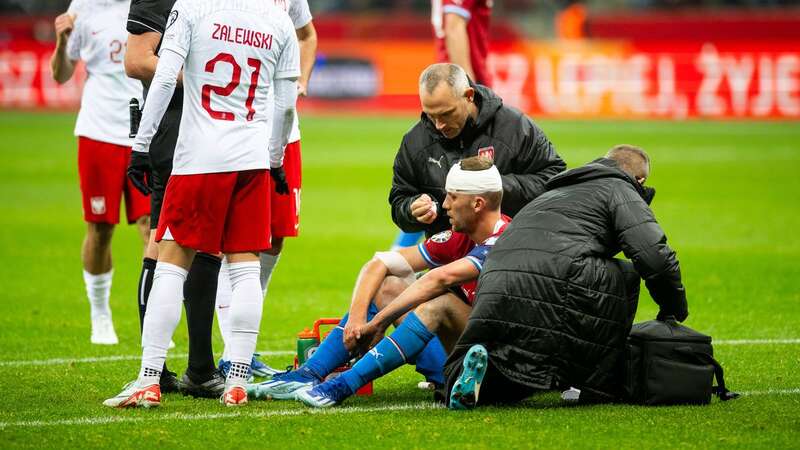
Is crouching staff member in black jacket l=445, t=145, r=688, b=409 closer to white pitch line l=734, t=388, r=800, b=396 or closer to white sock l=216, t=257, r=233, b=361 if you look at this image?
white pitch line l=734, t=388, r=800, b=396

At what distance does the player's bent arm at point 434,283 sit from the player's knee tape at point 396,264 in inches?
12.6

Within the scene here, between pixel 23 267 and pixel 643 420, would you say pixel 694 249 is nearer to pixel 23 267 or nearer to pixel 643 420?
pixel 23 267

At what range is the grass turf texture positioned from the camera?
5.65 m

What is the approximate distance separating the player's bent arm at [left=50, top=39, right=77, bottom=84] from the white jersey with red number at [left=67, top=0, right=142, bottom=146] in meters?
0.07

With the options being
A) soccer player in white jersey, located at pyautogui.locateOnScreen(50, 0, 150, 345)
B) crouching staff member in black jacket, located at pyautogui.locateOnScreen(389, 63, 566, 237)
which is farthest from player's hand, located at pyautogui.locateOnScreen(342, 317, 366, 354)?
soccer player in white jersey, located at pyautogui.locateOnScreen(50, 0, 150, 345)

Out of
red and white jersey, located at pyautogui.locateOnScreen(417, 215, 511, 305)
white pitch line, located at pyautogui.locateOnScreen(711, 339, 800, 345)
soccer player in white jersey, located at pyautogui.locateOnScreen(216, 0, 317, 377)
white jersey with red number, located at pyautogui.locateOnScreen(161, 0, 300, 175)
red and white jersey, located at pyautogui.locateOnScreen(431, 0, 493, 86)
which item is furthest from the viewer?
red and white jersey, located at pyautogui.locateOnScreen(431, 0, 493, 86)

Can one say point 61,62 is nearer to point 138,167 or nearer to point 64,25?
point 64,25

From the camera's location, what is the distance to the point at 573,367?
238 inches

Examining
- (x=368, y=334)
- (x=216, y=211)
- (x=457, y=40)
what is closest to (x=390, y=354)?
(x=368, y=334)

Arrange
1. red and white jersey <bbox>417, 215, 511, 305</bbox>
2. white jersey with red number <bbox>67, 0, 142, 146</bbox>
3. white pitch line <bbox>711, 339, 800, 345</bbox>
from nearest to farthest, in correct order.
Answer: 1. red and white jersey <bbox>417, 215, 511, 305</bbox>
2. white pitch line <bbox>711, 339, 800, 345</bbox>
3. white jersey with red number <bbox>67, 0, 142, 146</bbox>

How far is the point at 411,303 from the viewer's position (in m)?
6.35

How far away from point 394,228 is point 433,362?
27.6ft

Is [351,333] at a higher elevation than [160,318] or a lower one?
lower

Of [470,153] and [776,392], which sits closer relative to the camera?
[776,392]
